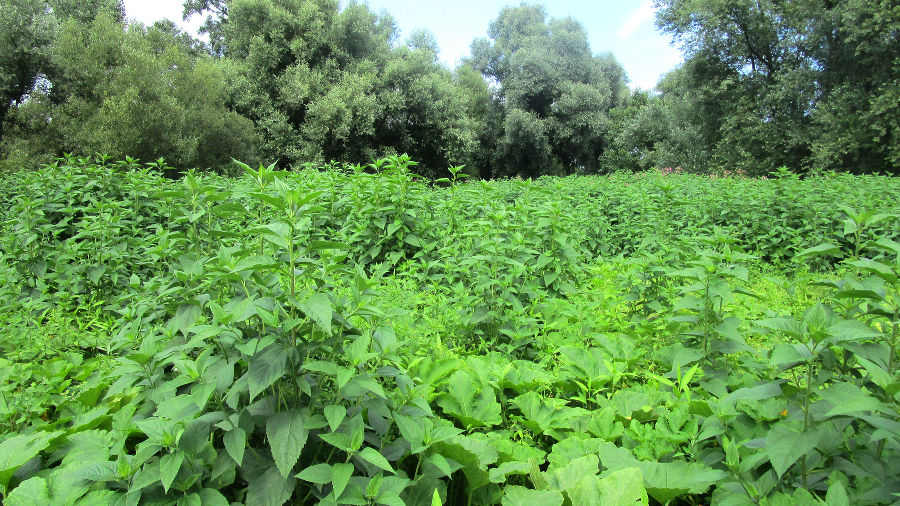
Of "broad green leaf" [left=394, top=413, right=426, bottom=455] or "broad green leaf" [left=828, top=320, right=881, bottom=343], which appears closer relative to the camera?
"broad green leaf" [left=828, top=320, right=881, bottom=343]

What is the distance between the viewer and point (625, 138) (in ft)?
85.6

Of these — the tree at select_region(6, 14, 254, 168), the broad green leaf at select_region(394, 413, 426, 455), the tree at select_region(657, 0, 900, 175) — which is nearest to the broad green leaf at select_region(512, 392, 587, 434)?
the broad green leaf at select_region(394, 413, 426, 455)

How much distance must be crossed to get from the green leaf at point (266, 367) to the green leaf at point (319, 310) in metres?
0.23

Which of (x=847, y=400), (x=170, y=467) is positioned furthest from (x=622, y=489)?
(x=170, y=467)

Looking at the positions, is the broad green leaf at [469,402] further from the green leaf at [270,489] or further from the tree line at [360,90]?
the tree line at [360,90]

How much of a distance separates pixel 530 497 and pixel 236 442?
103cm

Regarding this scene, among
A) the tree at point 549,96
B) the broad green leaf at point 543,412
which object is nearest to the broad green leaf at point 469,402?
the broad green leaf at point 543,412

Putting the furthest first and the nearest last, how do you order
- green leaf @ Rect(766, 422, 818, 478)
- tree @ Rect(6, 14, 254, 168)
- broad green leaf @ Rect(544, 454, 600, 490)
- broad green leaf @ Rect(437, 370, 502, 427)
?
tree @ Rect(6, 14, 254, 168)
broad green leaf @ Rect(437, 370, 502, 427)
broad green leaf @ Rect(544, 454, 600, 490)
green leaf @ Rect(766, 422, 818, 478)

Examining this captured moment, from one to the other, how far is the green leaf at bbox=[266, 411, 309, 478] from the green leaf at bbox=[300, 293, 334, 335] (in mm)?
361

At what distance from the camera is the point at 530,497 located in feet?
5.56

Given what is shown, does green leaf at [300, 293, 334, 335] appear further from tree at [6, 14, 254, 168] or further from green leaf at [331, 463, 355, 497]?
tree at [6, 14, 254, 168]

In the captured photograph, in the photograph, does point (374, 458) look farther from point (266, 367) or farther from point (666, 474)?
point (666, 474)

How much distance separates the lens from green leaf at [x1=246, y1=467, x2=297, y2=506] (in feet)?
4.99

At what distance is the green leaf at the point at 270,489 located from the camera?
1.52m
